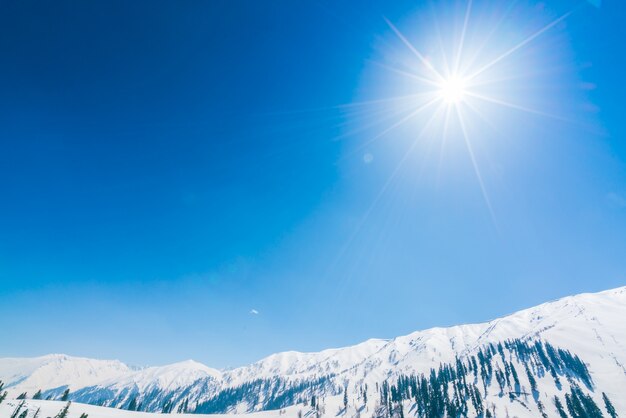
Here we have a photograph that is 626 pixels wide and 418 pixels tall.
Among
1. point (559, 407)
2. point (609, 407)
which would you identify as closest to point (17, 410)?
point (559, 407)

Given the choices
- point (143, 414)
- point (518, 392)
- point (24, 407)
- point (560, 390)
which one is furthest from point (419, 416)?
point (24, 407)

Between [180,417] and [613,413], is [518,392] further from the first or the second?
[180,417]

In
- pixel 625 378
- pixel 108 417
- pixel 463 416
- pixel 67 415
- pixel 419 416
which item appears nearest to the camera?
pixel 67 415

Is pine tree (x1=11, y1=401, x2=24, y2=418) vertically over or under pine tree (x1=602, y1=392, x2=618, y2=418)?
under

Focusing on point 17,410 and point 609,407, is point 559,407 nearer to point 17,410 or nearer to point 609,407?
point 609,407

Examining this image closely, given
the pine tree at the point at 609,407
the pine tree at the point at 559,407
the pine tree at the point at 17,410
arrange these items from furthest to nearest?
the pine tree at the point at 559,407, the pine tree at the point at 609,407, the pine tree at the point at 17,410

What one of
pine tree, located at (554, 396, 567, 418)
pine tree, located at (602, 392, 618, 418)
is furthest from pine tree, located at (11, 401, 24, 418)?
pine tree, located at (602, 392, 618, 418)

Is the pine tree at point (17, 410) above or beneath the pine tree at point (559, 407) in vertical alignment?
beneath

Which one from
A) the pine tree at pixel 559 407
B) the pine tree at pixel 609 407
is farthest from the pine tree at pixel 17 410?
the pine tree at pixel 609 407

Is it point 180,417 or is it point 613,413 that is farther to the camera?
point 180,417

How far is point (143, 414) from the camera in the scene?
181 metres

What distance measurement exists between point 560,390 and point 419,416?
92.6 m

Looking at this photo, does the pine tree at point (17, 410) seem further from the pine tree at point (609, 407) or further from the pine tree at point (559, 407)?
the pine tree at point (609, 407)

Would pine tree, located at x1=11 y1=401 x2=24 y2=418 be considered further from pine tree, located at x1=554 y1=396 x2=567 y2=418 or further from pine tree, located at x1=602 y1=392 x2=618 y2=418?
pine tree, located at x1=602 y1=392 x2=618 y2=418
